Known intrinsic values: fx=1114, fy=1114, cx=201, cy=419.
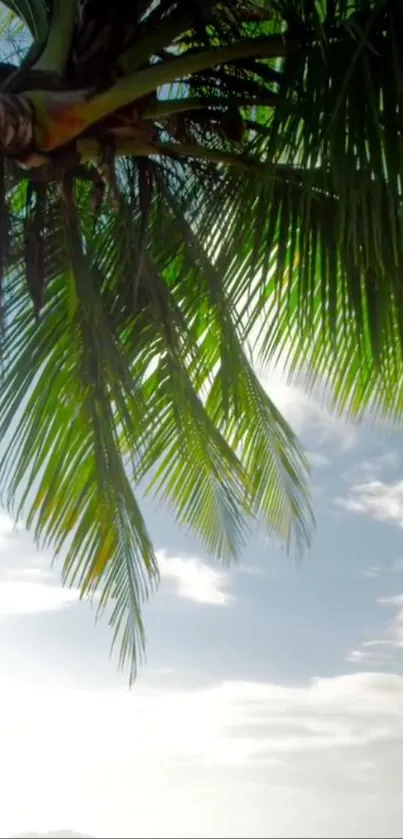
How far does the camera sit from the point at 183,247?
11.6 feet

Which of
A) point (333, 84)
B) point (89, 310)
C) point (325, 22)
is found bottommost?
point (89, 310)

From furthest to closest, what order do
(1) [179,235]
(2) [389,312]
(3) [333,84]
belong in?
(1) [179,235] < (2) [389,312] < (3) [333,84]

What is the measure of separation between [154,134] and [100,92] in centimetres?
30

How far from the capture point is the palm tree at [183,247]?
2787mm

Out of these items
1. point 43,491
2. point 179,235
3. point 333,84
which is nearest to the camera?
point 333,84

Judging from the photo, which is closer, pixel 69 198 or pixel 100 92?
pixel 100 92

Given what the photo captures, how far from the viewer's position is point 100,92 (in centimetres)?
278

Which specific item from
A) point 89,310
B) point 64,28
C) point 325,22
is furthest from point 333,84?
point 89,310

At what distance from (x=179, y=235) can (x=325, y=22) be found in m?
0.90

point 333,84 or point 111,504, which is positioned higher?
point 333,84

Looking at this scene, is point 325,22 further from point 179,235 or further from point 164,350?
point 164,350

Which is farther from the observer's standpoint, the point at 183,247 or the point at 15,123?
the point at 183,247

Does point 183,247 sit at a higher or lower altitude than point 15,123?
higher

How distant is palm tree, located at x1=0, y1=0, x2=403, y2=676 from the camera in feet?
9.14
